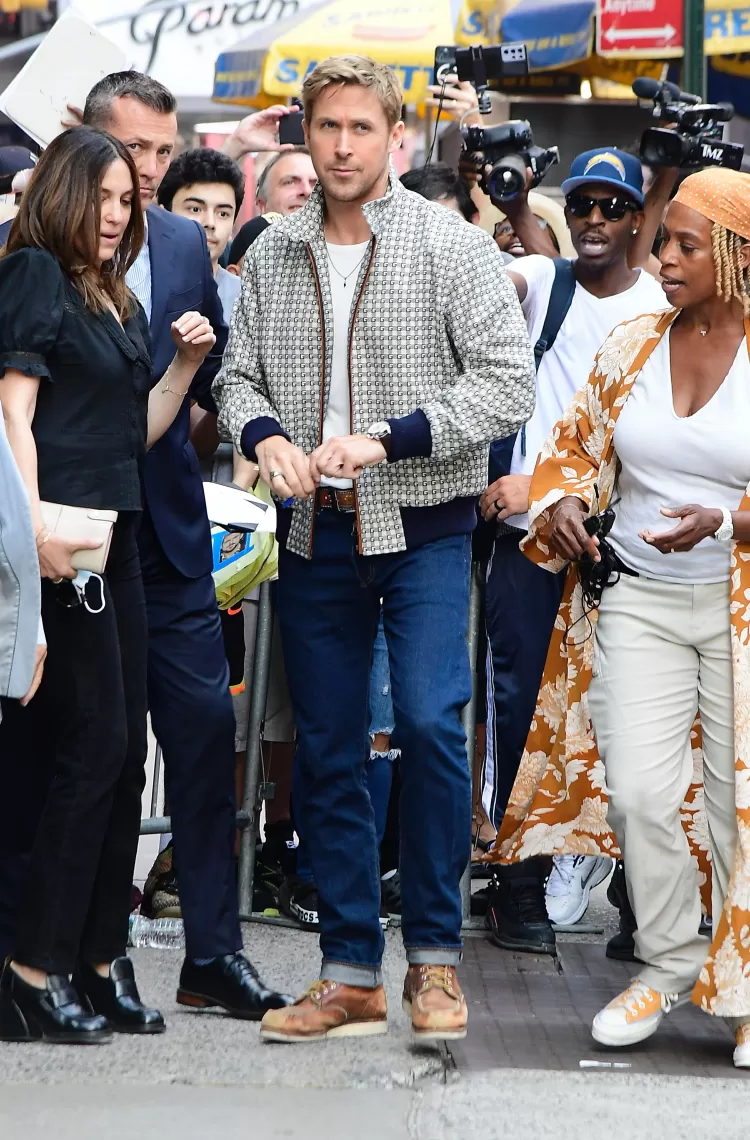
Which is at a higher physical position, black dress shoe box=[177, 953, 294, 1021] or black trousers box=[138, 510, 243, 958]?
black trousers box=[138, 510, 243, 958]

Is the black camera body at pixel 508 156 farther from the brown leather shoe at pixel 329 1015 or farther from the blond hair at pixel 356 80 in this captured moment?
the brown leather shoe at pixel 329 1015

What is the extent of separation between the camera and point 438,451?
4.06 m

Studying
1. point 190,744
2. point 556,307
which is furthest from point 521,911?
point 556,307

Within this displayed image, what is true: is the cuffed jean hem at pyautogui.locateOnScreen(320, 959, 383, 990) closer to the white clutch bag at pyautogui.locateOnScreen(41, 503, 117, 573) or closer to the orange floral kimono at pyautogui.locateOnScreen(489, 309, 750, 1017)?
the orange floral kimono at pyautogui.locateOnScreen(489, 309, 750, 1017)

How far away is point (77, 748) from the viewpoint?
3.94 metres

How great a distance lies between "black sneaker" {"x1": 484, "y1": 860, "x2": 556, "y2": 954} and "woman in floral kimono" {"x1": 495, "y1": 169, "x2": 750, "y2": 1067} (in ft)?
3.24

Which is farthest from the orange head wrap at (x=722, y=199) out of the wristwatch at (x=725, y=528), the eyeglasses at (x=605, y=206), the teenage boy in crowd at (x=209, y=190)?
the teenage boy in crowd at (x=209, y=190)

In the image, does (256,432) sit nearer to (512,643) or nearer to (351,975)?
(351,975)

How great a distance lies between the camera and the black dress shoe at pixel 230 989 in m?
4.32

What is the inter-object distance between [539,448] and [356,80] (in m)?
1.54

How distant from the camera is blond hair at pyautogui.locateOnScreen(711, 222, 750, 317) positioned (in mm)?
4230

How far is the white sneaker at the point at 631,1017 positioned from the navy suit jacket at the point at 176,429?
1479 mm

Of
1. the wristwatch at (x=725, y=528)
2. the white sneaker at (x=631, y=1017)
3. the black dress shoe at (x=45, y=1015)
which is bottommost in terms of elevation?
the white sneaker at (x=631, y=1017)

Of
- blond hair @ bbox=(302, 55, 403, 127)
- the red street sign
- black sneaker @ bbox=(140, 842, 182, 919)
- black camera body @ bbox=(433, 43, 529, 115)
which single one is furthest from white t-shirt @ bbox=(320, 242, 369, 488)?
the red street sign
